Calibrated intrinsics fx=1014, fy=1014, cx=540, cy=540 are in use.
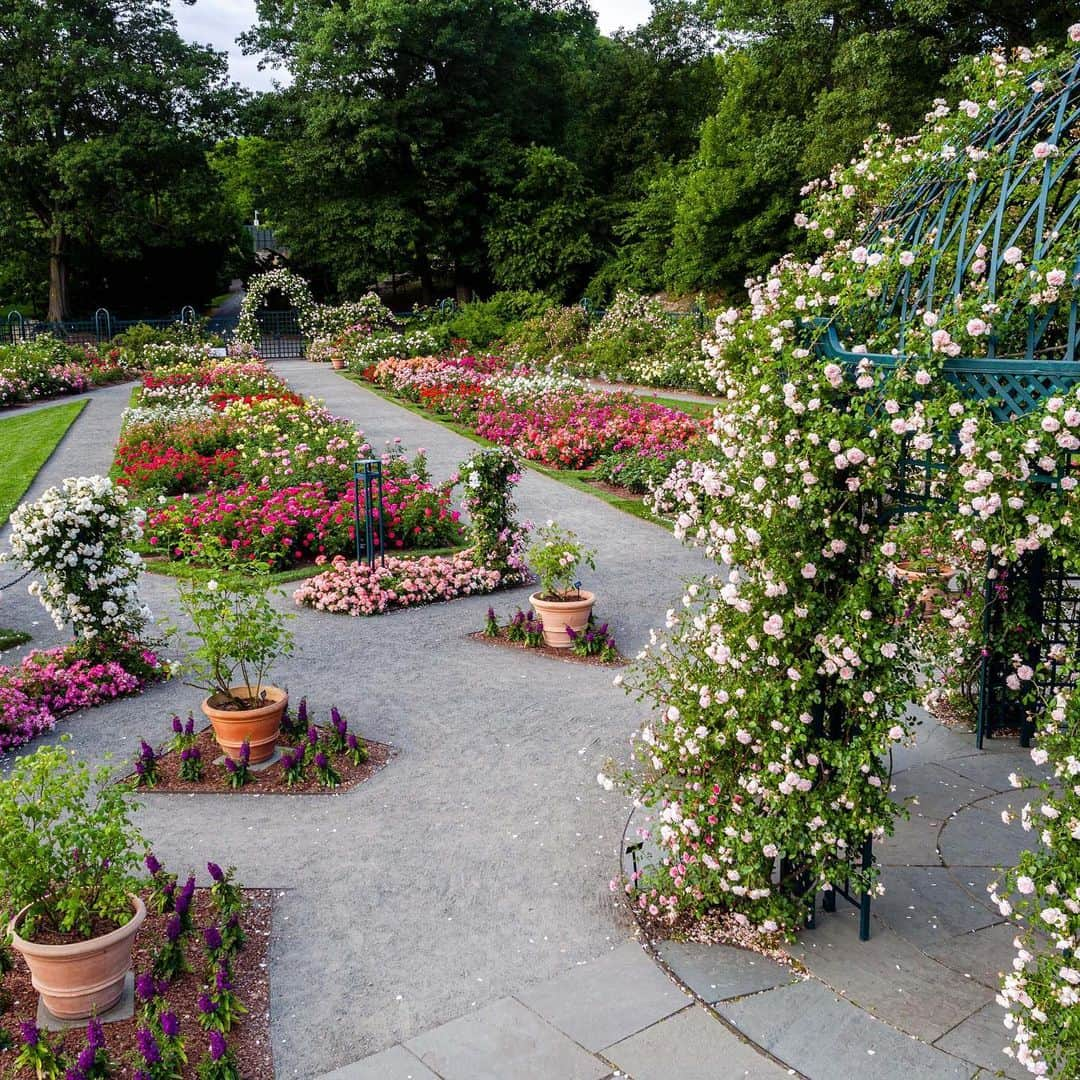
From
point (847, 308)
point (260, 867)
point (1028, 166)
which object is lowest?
point (260, 867)

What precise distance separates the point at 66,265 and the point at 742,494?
36.0 meters

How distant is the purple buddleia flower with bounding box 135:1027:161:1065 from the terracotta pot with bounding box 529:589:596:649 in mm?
4937

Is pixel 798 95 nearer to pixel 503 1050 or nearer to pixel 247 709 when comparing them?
pixel 247 709

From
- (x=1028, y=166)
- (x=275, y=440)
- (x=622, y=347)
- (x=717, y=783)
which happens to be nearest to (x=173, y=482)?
(x=275, y=440)

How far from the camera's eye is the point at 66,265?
34.4m

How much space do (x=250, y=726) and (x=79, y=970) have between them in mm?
2233

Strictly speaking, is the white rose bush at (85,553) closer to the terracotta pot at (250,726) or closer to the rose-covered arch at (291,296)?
the terracotta pot at (250,726)

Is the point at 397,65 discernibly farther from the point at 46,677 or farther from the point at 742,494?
the point at 742,494

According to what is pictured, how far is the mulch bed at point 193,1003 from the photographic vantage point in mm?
3533

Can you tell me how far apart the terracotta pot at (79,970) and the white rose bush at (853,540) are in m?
2.10

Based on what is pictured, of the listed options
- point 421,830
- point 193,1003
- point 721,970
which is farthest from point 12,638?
point 721,970

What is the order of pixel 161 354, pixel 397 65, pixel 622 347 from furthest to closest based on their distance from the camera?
1. pixel 397 65
2. pixel 161 354
3. pixel 622 347

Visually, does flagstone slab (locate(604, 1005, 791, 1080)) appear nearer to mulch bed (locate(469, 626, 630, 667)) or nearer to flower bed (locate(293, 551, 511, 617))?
mulch bed (locate(469, 626, 630, 667))

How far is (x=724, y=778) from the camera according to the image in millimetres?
4137
